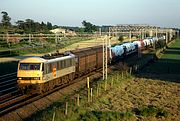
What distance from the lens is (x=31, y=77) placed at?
2639cm

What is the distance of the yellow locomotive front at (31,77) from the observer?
26.3 metres

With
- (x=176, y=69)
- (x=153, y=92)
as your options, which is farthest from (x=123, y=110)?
(x=176, y=69)

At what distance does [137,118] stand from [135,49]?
5201 centimetres

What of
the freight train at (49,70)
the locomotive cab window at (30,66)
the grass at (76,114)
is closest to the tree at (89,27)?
the freight train at (49,70)

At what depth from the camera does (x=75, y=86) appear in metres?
32.2

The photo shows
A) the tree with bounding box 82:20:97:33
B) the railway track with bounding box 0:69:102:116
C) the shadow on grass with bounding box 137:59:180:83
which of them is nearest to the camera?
the railway track with bounding box 0:69:102:116

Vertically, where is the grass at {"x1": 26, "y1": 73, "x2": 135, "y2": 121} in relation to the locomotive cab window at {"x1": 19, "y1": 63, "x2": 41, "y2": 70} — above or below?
below

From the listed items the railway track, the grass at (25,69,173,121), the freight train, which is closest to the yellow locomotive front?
the freight train

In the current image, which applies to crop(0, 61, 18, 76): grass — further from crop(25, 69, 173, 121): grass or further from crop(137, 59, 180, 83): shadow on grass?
crop(137, 59, 180, 83): shadow on grass

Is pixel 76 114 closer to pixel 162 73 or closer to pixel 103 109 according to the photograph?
pixel 103 109

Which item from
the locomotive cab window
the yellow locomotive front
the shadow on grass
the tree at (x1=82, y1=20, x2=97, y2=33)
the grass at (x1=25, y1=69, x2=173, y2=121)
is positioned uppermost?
the tree at (x1=82, y1=20, x2=97, y2=33)

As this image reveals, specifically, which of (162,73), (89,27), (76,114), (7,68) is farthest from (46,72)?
(89,27)

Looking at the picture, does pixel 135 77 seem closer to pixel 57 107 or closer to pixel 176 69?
pixel 176 69

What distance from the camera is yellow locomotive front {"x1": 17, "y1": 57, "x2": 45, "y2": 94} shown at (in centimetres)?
2630
